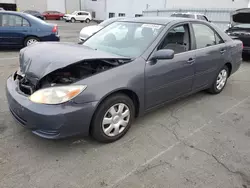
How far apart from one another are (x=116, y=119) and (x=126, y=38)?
52.3 inches

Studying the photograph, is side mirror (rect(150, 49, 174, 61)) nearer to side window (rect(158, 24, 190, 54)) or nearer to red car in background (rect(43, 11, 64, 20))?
side window (rect(158, 24, 190, 54))

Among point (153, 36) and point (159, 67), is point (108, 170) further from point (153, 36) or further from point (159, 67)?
point (153, 36)

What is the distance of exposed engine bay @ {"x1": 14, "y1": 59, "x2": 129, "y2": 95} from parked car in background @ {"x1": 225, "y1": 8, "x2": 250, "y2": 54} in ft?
22.2

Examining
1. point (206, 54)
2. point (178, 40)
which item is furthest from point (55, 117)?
point (206, 54)

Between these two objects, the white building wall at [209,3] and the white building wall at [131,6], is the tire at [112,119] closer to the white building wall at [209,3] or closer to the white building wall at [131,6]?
the white building wall at [209,3]

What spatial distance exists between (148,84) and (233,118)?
170 centimetres

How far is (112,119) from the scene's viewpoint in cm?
282

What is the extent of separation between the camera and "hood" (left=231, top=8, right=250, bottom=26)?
28.4 feet

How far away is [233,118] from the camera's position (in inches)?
147

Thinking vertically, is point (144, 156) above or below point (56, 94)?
below

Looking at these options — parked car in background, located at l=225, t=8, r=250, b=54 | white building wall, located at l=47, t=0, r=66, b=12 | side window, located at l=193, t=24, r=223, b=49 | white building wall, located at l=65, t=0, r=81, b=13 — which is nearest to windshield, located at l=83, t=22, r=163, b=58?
side window, located at l=193, t=24, r=223, b=49

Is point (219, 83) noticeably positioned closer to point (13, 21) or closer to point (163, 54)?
point (163, 54)

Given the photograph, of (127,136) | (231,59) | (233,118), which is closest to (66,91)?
(127,136)

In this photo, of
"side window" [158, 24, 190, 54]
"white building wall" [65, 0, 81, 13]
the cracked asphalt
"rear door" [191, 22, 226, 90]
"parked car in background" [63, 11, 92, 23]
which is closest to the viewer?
the cracked asphalt
